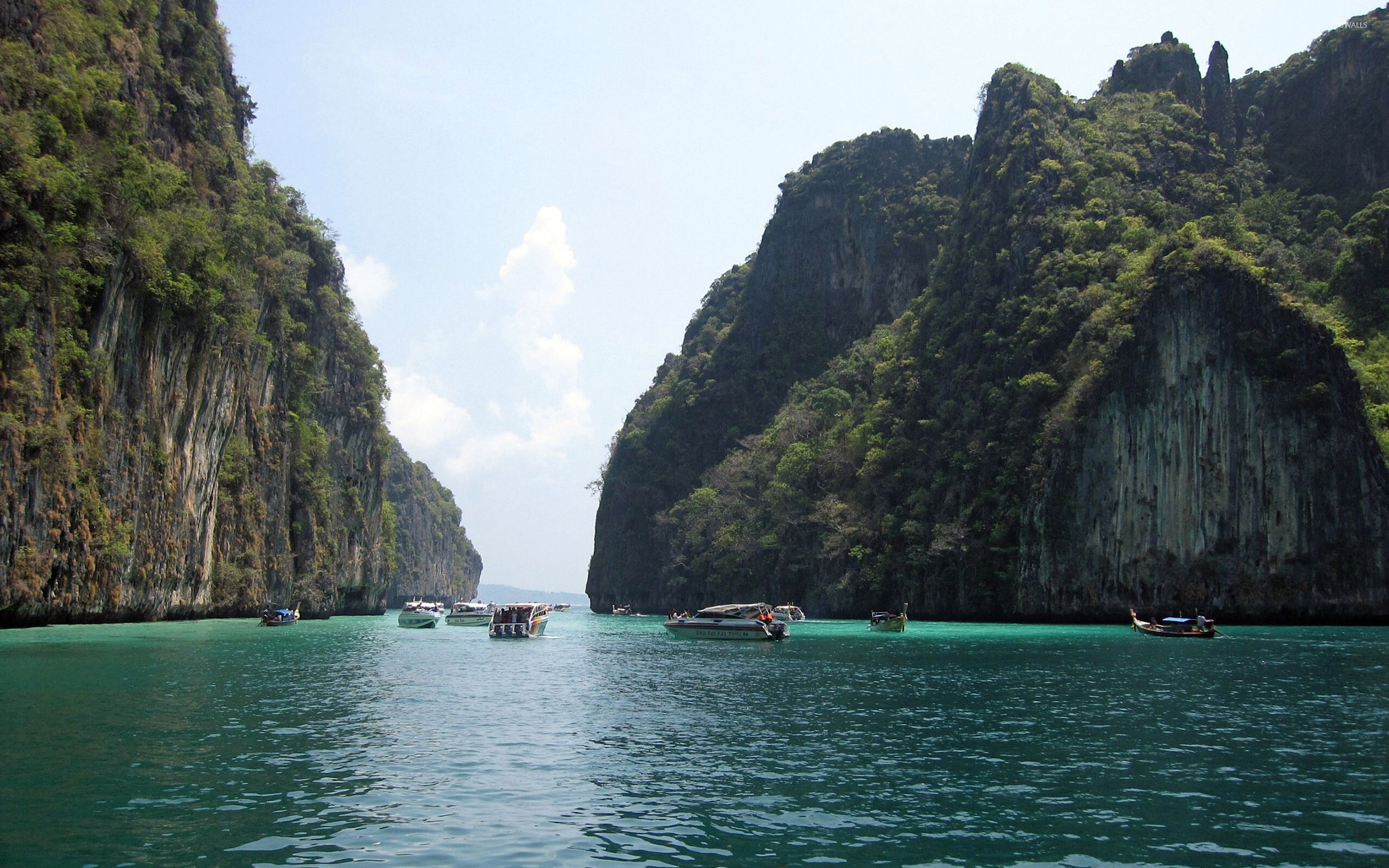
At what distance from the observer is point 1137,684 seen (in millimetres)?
28031

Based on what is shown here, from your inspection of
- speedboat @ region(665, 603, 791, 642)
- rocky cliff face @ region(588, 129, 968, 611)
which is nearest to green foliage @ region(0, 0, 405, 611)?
speedboat @ region(665, 603, 791, 642)

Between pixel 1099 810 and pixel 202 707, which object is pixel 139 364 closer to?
pixel 202 707

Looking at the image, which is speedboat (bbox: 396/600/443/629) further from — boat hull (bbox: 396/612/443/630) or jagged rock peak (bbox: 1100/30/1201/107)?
jagged rock peak (bbox: 1100/30/1201/107)

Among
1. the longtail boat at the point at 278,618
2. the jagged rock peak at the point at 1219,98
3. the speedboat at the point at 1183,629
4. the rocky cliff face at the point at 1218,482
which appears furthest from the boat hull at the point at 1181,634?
the jagged rock peak at the point at 1219,98

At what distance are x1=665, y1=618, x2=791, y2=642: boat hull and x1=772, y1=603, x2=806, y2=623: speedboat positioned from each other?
1453 centimetres

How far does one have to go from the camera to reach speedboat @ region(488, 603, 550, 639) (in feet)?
193

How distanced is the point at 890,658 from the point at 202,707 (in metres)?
25.0

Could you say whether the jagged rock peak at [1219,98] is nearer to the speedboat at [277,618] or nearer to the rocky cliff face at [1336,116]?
the rocky cliff face at [1336,116]

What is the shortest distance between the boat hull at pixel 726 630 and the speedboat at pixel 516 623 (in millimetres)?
8261

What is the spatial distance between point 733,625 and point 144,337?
33.4 meters

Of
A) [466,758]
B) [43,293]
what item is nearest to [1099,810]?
[466,758]

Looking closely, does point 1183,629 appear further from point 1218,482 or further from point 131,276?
point 131,276

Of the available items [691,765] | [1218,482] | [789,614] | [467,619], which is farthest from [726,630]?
[691,765]

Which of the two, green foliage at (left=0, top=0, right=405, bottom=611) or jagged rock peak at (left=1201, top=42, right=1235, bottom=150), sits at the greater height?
jagged rock peak at (left=1201, top=42, right=1235, bottom=150)
